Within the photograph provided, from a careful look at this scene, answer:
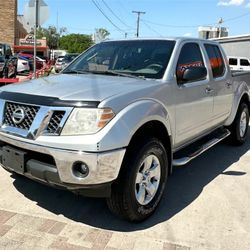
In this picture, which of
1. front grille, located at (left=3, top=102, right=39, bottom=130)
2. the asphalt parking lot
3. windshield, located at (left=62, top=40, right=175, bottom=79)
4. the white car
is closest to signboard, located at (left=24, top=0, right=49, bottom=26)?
windshield, located at (left=62, top=40, right=175, bottom=79)

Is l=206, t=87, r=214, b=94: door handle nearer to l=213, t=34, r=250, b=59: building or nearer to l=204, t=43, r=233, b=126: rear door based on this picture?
l=204, t=43, r=233, b=126: rear door

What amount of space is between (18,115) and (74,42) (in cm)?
10240

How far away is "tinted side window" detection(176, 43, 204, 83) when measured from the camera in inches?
179

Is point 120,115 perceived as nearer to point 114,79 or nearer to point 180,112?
point 114,79

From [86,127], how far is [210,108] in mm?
2573

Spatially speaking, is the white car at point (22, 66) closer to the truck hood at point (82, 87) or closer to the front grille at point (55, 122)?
the truck hood at point (82, 87)

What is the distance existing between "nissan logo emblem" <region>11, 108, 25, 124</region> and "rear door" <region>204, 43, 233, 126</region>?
111 inches

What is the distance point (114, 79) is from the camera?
420 cm

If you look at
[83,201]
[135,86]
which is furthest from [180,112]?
[83,201]

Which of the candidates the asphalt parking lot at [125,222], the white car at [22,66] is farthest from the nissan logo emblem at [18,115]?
the white car at [22,66]

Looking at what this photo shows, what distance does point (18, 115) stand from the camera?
11.6 ft

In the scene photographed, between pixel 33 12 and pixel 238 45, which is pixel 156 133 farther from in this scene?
pixel 238 45

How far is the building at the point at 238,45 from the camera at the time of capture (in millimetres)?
31755

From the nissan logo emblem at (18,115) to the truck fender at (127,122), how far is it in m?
0.81
